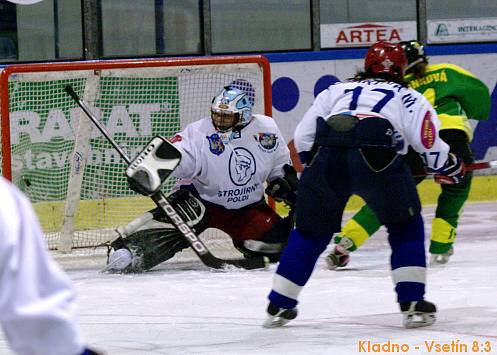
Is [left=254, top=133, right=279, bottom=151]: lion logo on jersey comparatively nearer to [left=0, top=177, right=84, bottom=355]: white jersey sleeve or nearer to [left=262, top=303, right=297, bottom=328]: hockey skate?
[left=262, top=303, right=297, bottom=328]: hockey skate

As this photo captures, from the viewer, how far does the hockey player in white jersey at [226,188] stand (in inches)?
208

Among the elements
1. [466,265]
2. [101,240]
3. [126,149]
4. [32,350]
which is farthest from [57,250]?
[32,350]

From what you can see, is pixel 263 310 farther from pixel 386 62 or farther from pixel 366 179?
pixel 386 62

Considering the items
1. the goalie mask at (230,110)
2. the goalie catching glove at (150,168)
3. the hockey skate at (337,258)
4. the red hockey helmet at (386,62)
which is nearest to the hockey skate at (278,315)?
the red hockey helmet at (386,62)

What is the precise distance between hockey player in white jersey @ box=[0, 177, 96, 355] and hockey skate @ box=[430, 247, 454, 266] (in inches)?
159

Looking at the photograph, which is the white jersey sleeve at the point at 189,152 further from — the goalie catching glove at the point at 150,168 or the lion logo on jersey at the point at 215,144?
the goalie catching glove at the point at 150,168

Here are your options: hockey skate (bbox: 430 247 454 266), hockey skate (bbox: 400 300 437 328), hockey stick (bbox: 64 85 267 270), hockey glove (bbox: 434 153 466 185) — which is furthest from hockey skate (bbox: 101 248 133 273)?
hockey skate (bbox: 400 300 437 328)

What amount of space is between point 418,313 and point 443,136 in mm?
1931

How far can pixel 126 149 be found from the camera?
6.15 m

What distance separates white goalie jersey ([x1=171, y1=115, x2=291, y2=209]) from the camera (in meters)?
5.29

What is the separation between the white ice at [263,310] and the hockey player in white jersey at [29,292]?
196 centimetres

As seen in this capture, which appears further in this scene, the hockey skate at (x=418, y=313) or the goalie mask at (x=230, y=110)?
the goalie mask at (x=230, y=110)

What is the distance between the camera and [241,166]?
5.32m

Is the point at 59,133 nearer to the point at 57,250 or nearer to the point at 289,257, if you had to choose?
the point at 57,250
